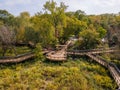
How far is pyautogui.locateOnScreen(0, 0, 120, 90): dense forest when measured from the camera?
24.4 metres

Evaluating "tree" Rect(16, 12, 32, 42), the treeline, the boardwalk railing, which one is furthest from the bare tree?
the boardwalk railing

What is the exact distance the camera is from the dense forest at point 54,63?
2444 cm

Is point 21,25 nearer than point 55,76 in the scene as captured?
No

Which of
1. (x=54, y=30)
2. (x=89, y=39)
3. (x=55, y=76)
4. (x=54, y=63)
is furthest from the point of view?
(x=54, y=30)

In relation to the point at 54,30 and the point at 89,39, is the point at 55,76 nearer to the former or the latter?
the point at 89,39

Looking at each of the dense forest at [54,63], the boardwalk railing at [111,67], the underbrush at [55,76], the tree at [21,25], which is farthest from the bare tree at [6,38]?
the boardwalk railing at [111,67]

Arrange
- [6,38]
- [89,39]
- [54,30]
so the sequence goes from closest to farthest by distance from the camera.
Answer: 1. [6,38]
2. [89,39]
3. [54,30]

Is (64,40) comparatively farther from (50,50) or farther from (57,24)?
(50,50)

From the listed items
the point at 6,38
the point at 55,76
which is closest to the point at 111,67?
the point at 55,76

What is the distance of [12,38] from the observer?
117ft

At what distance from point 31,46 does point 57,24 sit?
569cm

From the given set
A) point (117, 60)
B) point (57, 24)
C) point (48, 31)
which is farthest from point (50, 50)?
point (117, 60)

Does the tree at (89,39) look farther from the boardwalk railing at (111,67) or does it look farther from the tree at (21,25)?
the tree at (21,25)

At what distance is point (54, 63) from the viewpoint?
30.5 m
